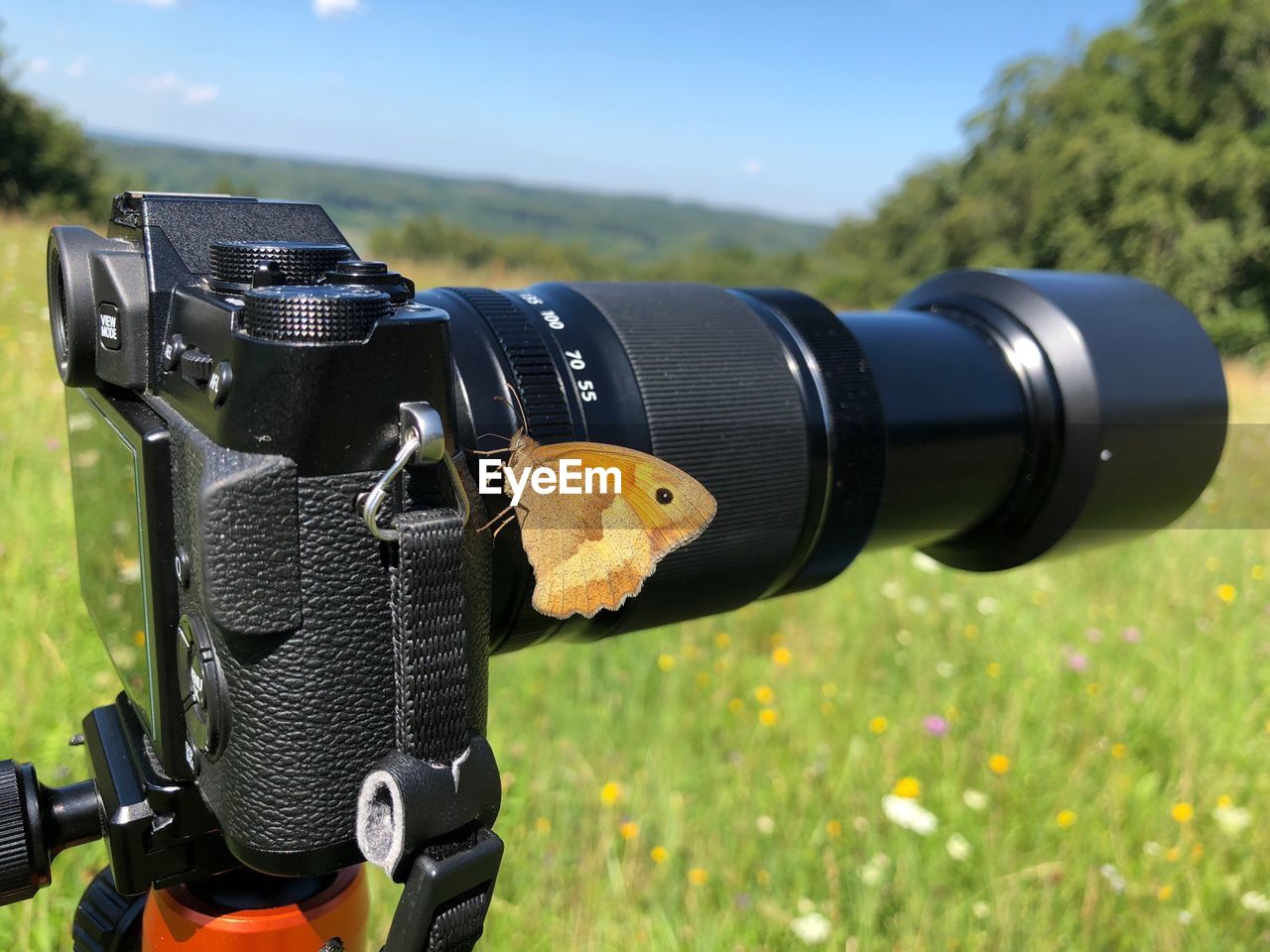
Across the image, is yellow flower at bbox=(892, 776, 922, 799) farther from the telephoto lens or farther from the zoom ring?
the zoom ring

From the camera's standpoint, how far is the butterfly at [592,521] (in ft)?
1.95

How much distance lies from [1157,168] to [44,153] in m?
16.6

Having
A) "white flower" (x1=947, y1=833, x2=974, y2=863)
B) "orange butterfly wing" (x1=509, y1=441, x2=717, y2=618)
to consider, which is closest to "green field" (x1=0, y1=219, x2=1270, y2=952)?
"white flower" (x1=947, y1=833, x2=974, y2=863)

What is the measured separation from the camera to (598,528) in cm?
61

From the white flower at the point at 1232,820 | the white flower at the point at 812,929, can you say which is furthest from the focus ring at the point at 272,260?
the white flower at the point at 1232,820

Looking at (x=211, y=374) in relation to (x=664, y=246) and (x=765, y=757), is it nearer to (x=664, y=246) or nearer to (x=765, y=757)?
(x=765, y=757)

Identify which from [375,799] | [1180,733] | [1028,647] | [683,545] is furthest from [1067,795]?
[375,799]

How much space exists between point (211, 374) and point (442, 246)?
29.0 meters

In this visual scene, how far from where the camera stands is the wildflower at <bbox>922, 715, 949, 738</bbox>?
134cm

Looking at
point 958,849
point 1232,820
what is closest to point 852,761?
point 958,849

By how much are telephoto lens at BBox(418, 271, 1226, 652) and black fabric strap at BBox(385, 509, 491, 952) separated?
0.12m

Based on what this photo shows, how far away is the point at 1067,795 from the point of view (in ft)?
4.12

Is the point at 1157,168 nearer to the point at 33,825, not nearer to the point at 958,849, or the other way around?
the point at 958,849

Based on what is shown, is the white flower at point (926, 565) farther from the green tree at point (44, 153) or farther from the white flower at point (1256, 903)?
the green tree at point (44, 153)
